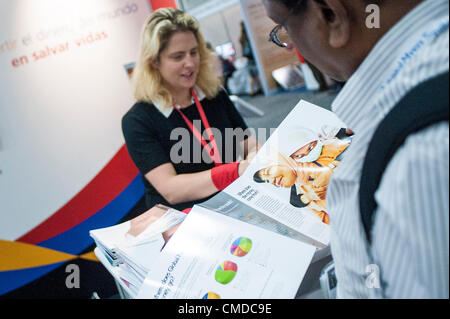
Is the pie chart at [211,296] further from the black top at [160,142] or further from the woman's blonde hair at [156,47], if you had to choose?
the woman's blonde hair at [156,47]

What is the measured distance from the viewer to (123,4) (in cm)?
222

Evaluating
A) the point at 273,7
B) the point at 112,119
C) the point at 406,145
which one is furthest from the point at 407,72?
the point at 112,119

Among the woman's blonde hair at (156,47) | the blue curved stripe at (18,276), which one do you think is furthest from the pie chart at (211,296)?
the blue curved stripe at (18,276)

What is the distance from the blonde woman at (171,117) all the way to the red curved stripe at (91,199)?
0.68 m

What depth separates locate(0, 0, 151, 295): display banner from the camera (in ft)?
6.63

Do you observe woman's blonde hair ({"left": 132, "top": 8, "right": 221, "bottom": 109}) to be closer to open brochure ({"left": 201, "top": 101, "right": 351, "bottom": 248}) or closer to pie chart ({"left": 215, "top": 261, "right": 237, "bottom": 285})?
open brochure ({"left": 201, "top": 101, "right": 351, "bottom": 248})

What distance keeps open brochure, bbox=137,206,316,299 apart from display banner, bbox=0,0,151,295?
1.67 metres

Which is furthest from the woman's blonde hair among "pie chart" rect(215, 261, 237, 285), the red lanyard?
"pie chart" rect(215, 261, 237, 285)

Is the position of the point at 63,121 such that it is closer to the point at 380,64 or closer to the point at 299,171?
the point at 299,171

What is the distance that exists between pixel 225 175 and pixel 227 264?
28.6 inches

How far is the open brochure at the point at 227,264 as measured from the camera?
22.8 inches

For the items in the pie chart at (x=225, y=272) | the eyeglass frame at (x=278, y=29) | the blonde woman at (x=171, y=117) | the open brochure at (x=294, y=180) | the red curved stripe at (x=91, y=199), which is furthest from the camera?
the red curved stripe at (x=91, y=199)
